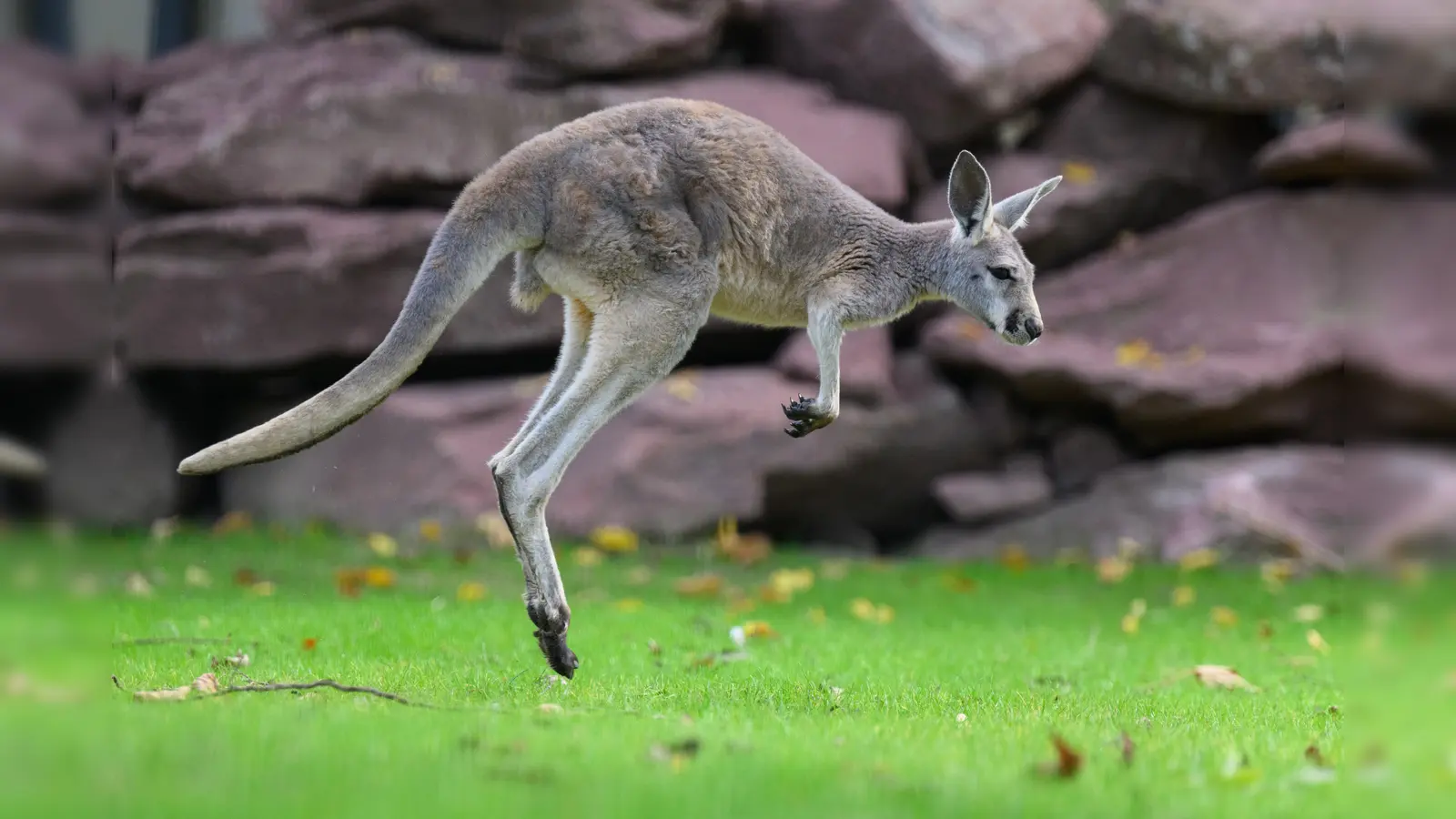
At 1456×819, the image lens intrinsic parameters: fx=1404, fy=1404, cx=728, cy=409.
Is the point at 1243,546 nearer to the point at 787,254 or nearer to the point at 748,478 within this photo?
the point at 748,478

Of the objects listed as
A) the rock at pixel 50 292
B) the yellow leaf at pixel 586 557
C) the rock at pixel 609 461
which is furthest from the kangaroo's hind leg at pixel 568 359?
the rock at pixel 609 461

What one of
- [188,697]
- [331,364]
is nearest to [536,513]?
[188,697]

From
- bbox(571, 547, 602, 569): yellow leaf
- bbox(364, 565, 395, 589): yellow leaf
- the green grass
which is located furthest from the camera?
bbox(571, 547, 602, 569): yellow leaf

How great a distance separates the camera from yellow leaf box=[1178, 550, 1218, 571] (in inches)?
367

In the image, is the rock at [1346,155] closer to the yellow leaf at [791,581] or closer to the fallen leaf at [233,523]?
the yellow leaf at [791,581]

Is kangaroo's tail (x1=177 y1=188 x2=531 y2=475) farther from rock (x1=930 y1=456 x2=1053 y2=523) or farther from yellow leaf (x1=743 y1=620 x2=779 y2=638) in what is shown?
rock (x1=930 y1=456 x2=1053 y2=523)

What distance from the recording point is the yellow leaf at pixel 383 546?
8.96 meters

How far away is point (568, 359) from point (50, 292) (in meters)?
2.00

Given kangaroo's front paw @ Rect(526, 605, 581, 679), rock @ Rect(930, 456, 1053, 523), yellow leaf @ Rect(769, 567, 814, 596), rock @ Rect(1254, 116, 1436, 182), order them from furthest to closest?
1. rock @ Rect(930, 456, 1053, 523)
2. yellow leaf @ Rect(769, 567, 814, 596)
3. kangaroo's front paw @ Rect(526, 605, 581, 679)
4. rock @ Rect(1254, 116, 1436, 182)

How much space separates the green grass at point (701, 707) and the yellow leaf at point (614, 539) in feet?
4.05

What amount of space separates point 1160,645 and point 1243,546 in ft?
9.20

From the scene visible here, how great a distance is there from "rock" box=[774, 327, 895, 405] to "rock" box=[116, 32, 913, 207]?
3.40ft

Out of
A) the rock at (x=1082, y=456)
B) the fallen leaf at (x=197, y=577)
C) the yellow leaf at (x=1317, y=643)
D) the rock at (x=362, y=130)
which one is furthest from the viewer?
the rock at (x=1082, y=456)

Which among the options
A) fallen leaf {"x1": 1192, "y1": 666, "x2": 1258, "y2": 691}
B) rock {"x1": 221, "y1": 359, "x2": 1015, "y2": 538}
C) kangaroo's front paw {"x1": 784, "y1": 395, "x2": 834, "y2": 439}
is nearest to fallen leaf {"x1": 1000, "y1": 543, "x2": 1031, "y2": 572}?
rock {"x1": 221, "y1": 359, "x2": 1015, "y2": 538}
